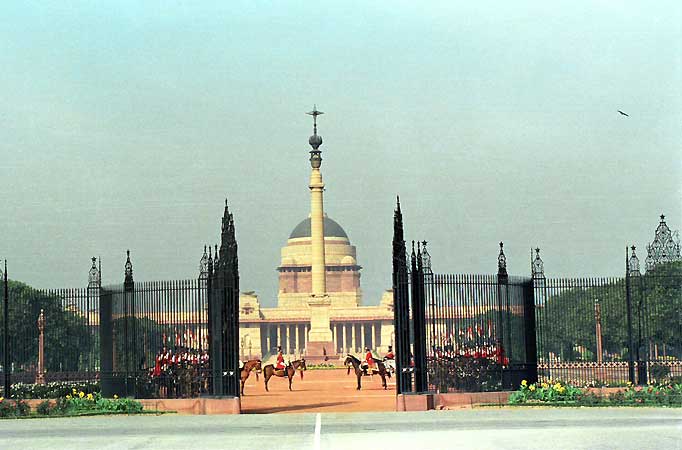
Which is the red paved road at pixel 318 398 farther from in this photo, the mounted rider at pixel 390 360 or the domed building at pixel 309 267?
the domed building at pixel 309 267

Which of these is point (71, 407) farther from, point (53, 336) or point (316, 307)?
point (316, 307)

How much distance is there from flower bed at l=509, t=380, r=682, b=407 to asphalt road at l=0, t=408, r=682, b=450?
3.35ft

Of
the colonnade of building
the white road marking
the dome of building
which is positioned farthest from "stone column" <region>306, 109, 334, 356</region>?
the white road marking

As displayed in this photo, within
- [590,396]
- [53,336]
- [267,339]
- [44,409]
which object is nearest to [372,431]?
[590,396]

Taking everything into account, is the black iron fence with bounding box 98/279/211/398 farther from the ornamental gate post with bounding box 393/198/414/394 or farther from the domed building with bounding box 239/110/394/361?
the domed building with bounding box 239/110/394/361

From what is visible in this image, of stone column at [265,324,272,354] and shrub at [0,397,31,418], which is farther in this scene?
stone column at [265,324,272,354]

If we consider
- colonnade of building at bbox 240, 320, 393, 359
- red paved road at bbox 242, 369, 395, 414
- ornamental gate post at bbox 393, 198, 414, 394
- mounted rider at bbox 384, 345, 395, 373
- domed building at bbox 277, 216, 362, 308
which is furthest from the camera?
domed building at bbox 277, 216, 362, 308

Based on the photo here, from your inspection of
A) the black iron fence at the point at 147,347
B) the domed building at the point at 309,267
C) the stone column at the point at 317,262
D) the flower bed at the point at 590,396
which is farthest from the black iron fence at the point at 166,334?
the domed building at the point at 309,267

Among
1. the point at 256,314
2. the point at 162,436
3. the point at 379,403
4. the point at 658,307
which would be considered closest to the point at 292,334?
the point at 256,314

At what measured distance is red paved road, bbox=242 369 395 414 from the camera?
1238 inches

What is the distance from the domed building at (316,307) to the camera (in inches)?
4158

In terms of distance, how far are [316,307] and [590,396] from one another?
77.5m

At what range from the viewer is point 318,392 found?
134 feet

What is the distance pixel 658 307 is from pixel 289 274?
126 metres
